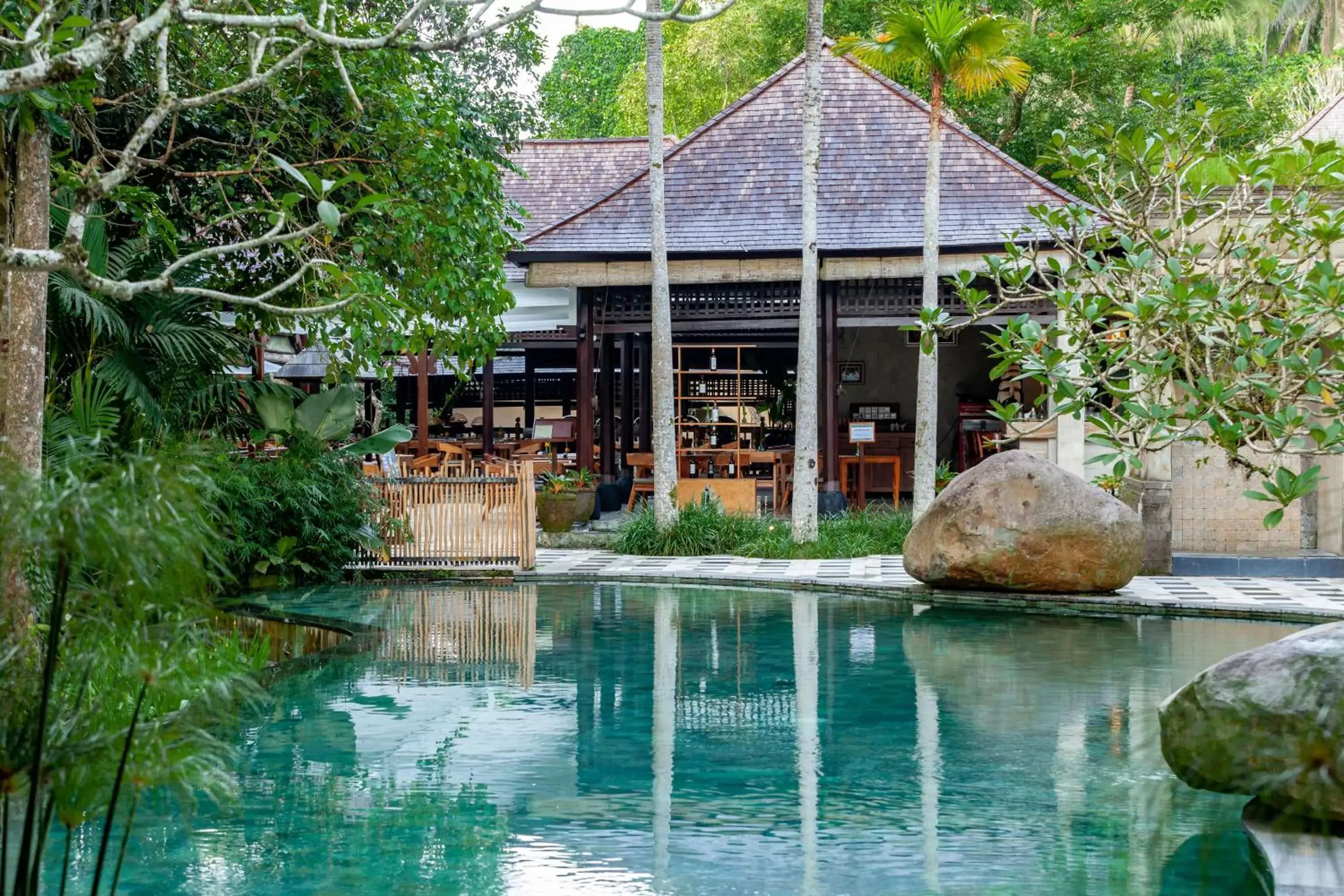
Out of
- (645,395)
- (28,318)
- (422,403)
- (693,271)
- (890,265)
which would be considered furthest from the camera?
(645,395)

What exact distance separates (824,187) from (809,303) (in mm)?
3352

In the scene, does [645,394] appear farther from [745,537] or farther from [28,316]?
[28,316]

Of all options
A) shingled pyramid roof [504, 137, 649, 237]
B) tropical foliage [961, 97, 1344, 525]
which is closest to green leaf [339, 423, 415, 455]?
tropical foliage [961, 97, 1344, 525]

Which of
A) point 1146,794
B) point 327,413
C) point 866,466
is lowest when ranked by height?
point 1146,794

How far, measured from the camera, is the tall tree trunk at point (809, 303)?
15906mm

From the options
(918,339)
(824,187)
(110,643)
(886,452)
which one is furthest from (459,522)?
(110,643)

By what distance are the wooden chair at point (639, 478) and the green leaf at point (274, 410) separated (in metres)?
5.27

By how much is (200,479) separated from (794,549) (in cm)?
1268

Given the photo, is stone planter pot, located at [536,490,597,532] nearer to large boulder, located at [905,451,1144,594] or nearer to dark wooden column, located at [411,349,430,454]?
dark wooden column, located at [411,349,430,454]

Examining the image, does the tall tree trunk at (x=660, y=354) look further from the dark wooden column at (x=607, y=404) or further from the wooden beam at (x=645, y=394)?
the wooden beam at (x=645, y=394)

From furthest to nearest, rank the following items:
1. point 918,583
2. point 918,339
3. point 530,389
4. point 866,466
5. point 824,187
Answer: point 530,389 < point 918,339 < point 866,466 < point 824,187 < point 918,583

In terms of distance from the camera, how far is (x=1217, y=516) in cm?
1533

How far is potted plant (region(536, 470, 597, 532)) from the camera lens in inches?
702

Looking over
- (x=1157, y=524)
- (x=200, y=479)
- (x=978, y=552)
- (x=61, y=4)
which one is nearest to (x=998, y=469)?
(x=978, y=552)
